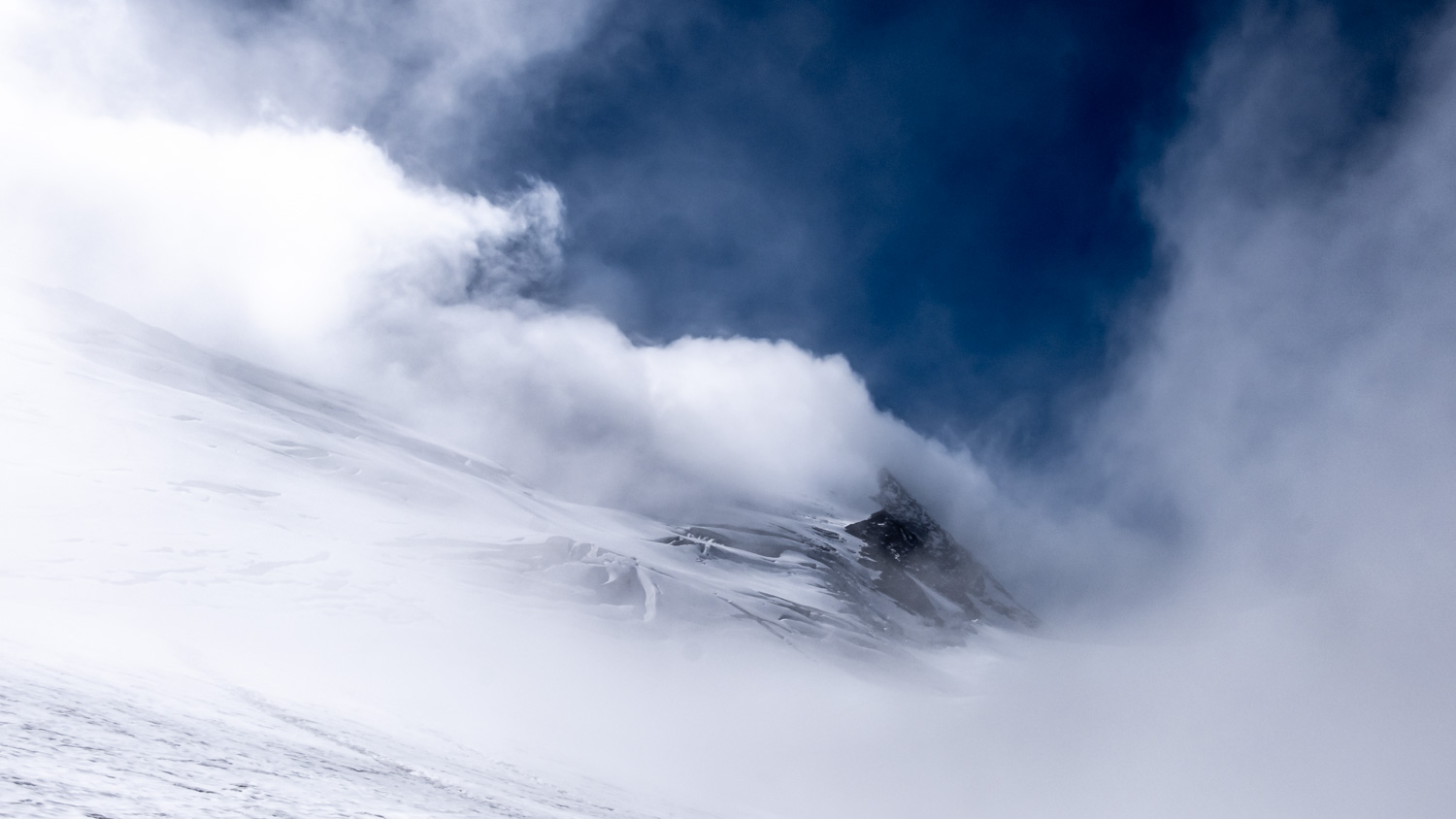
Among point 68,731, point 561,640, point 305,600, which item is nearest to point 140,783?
point 68,731

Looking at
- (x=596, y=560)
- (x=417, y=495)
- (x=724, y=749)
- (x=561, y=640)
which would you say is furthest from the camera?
(x=596, y=560)

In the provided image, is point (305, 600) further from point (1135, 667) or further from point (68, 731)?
point (1135, 667)

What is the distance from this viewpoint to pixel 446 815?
745cm

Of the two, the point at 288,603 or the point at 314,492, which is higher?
the point at 314,492

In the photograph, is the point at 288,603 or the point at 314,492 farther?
the point at 314,492

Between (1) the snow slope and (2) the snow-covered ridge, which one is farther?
(2) the snow-covered ridge

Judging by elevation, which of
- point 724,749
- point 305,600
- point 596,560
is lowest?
point 724,749

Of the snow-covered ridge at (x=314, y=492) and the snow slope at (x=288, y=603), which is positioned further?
the snow-covered ridge at (x=314, y=492)

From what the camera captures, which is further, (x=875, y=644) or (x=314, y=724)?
(x=875, y=644)

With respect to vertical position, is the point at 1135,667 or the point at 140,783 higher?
the point at 1135,667

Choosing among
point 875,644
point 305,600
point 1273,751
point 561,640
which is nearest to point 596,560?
point 561,640

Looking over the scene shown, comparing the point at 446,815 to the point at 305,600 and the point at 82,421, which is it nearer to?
the point at 305,600

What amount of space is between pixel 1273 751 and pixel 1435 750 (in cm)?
3155

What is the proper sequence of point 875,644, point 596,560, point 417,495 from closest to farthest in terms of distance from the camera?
point 417,495 → point 596,560 → point 875,644
